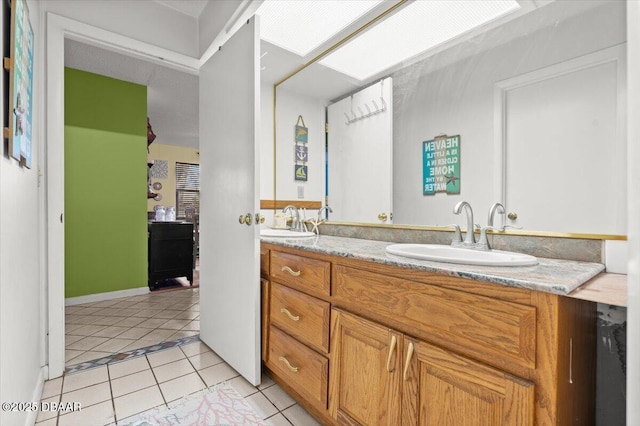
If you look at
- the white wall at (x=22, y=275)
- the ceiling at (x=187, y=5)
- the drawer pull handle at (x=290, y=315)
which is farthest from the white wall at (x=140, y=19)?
the drawer pull handle at (x=290, y=315)

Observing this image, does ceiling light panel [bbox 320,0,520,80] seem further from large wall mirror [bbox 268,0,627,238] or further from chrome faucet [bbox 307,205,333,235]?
chrome faucet [bbox 307,205,333,235]

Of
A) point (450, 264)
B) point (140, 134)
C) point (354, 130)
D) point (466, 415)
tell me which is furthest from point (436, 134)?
point (140, 134)

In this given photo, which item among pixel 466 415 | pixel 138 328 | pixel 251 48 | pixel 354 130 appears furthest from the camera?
pixel 138 328

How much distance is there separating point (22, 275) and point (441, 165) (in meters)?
1.86

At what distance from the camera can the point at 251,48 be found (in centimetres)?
Answer: 168

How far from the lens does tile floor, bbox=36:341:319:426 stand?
1.49 meters

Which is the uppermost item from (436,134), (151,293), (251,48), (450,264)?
(251,48)

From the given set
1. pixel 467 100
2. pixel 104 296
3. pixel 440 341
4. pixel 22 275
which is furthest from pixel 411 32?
pixel 104 296

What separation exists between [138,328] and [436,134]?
2.73 meters

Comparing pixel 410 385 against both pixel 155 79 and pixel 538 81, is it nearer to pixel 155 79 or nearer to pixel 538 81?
pixel 538 81

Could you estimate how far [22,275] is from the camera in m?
1.25

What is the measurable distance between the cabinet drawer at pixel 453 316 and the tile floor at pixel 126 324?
197 centimetres

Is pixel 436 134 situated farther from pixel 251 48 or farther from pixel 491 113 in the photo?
pixel 251 48

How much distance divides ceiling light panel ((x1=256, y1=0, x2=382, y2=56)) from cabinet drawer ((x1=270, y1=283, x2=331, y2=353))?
5.29 feet
